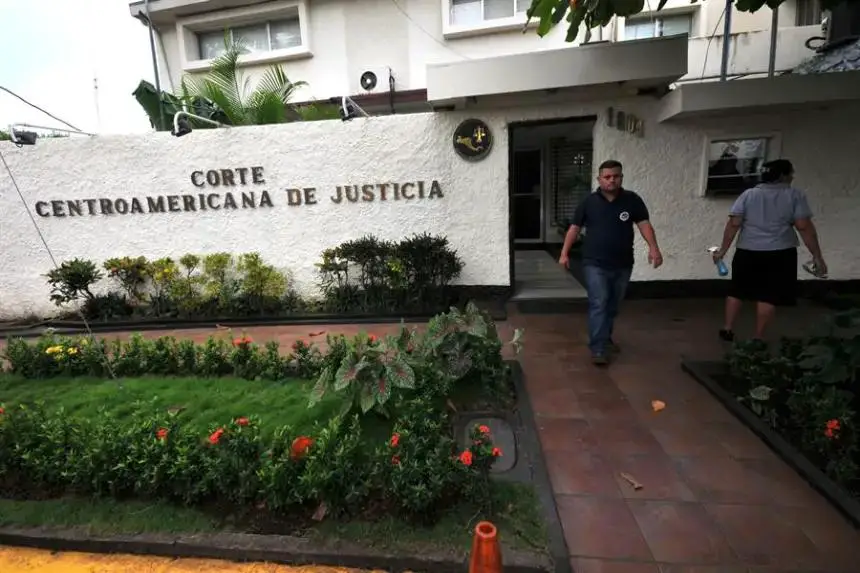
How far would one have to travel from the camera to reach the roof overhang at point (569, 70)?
185 inches

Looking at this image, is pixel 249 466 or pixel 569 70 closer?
pixel 249 466

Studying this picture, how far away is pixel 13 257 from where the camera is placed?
6770 millimetres

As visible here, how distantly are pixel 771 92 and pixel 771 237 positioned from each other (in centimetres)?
203

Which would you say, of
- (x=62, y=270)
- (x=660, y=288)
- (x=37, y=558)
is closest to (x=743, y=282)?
(x=660, y=288)

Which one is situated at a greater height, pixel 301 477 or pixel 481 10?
pixel 481 10

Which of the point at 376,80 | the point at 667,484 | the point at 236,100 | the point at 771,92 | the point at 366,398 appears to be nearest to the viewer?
the point at 667,484

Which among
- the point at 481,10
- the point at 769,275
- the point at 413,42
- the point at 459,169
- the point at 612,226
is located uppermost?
the point at 481,10

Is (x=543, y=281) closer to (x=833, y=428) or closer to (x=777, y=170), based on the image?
(x=777, y=170)

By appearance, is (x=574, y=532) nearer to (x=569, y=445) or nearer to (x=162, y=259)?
(x=569, y=445)

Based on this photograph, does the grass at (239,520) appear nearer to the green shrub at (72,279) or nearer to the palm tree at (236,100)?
the green shrub at (72,279)

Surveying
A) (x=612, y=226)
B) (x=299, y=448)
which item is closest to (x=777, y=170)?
(x=612, y=226)

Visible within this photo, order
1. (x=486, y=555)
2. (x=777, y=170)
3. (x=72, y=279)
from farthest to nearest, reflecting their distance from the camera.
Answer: (x=72, y=279)
(x=777, y=170)
(x=486, y=555)

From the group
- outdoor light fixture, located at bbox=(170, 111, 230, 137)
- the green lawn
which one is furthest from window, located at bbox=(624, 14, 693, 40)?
the green lawn

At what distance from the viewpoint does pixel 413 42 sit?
345 inches
